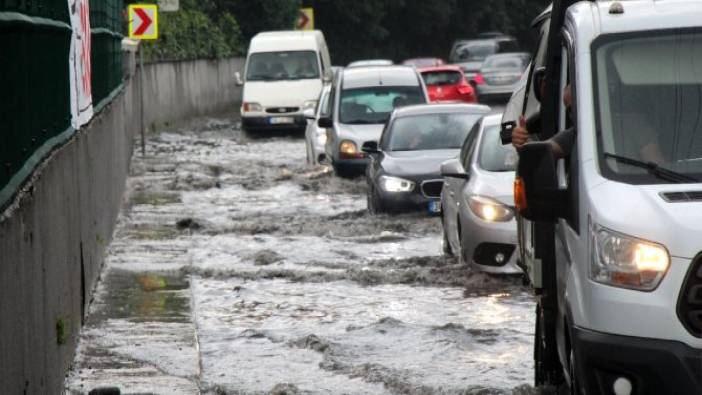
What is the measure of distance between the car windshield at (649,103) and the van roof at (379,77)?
68.7ft

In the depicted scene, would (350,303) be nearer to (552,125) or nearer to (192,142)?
(552,125)

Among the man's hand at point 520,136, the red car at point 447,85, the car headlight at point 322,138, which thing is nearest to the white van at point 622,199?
the man's hand at point 520,136

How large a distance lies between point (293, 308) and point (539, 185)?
6.95m

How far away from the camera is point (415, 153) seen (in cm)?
2128

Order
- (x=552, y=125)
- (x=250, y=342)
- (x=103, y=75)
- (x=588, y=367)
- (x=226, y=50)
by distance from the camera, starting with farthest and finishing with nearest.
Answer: (x=226, y=50) < (x=103, y=75) < (x=250, y=342) < (x=552, y=125) < (x=588, y=367)

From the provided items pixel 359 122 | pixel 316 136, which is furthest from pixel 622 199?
pixel 316 136

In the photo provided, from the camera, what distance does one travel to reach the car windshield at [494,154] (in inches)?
640

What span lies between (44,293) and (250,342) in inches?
137

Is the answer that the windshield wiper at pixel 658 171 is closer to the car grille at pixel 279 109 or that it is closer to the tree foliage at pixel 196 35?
the car grille at pixel 279 109

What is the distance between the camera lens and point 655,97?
811 centimetres

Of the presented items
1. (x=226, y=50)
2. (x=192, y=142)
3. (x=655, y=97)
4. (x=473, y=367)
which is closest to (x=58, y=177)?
(x=473, y=367)

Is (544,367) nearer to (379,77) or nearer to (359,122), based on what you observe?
(359,122)

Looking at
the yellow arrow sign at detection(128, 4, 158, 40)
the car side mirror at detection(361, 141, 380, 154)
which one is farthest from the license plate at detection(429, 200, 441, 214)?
the yellow arrow sign at detection(128, 4, 158, 40)

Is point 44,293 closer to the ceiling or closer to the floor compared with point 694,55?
closer to the floor
